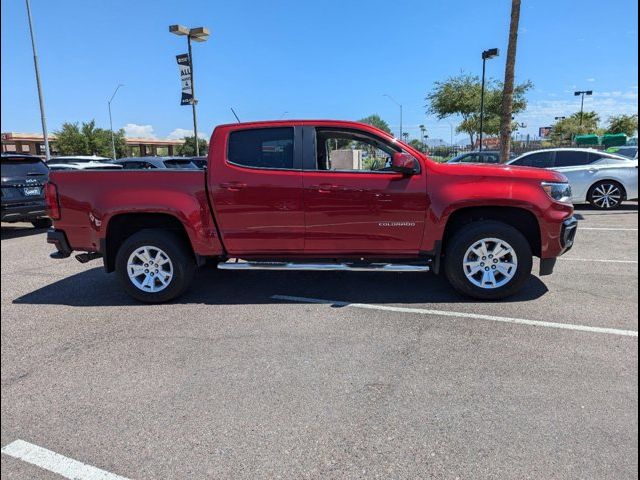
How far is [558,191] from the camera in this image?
4.89 meters

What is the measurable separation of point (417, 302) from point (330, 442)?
8.38ft

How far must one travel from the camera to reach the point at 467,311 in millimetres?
4613

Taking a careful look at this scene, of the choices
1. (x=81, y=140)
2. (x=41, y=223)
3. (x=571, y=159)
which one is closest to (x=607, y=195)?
(x=571, y=159)

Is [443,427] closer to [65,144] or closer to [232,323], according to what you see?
[232,323]

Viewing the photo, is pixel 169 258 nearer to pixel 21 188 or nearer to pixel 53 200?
pixel 53 200

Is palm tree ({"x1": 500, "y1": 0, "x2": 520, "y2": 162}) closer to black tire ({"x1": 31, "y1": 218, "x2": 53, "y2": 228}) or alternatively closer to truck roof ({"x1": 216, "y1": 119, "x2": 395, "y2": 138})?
truck roof ({"x1": 216, "y1": 119, "x2": 395, "y2": 138})

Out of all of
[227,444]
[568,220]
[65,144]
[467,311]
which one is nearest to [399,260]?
[467,311]

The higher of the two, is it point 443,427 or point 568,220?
point 568,220

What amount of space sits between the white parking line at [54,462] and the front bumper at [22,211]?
8.28 meters

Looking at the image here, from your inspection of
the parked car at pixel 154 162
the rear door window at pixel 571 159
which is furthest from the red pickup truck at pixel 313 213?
the rear door window at pixel 571 159

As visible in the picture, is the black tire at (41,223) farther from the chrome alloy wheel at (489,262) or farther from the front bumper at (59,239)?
the chrome alloy wheel at (489,262)

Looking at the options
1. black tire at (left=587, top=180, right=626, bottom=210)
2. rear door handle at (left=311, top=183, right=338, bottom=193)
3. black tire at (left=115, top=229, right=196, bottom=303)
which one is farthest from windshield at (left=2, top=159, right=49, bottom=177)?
black tire at (left=587, top=180, right=626, bottom=210)

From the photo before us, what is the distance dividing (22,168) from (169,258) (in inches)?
279

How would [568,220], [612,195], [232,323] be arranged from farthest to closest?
[612,195]
[568,220]
[232,323]
